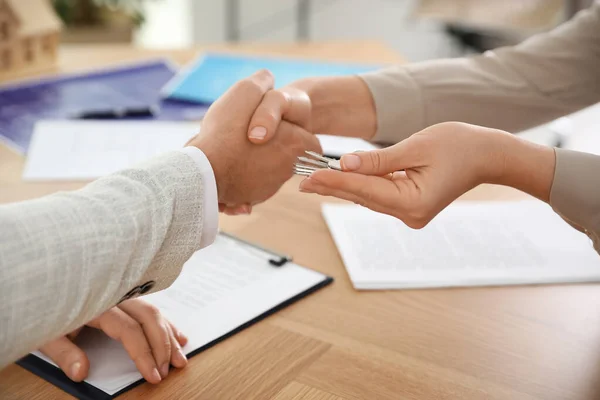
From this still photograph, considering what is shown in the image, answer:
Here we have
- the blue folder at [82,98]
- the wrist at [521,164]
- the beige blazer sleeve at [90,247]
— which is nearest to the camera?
the beige blazer sleeve at [90,247]

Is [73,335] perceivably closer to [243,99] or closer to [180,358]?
[180,358]

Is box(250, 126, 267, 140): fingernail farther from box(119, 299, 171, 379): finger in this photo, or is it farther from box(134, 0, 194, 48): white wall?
box(134, 0, 194, 48): white wall

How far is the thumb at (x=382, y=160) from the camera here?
0.72m

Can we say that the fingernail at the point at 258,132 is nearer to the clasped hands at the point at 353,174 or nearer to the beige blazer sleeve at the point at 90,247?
the clasped hands at the point at 353,174

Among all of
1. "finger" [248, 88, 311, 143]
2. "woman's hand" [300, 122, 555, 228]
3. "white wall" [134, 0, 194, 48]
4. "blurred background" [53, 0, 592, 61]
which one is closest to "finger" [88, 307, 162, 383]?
"woman's hand" [300, 122, 555, 228]

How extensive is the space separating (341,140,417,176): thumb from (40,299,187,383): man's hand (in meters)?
0.26

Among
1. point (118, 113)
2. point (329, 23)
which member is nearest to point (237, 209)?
point (118, 113)

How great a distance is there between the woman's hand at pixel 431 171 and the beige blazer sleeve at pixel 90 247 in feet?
0.51

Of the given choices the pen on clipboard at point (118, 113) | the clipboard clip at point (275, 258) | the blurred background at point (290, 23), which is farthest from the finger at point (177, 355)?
the blurred background at point (290, 23)

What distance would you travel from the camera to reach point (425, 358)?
2.23ft

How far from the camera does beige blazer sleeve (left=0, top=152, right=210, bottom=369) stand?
534mm

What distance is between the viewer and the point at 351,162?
0.73 metres

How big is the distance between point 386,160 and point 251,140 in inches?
9.9

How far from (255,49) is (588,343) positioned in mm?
1424
